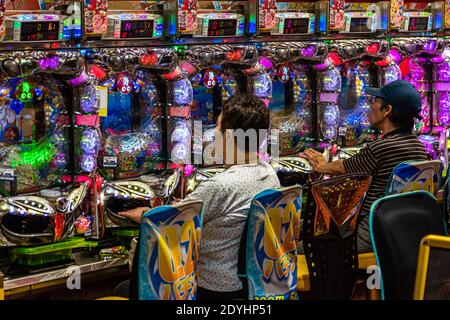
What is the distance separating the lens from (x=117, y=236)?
4.62 m

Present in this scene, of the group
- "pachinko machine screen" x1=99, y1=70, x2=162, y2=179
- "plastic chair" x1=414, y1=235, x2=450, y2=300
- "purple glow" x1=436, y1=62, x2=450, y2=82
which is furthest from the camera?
"purple glow" x1=436, y1=62, x2=450, y2=82

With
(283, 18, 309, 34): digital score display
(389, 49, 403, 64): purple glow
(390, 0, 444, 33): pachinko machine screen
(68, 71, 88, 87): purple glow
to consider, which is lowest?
(68, 71, 88, 87): purple glow

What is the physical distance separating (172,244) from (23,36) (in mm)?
1627

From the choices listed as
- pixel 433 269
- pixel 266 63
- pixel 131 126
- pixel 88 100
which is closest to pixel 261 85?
pixel 266 63

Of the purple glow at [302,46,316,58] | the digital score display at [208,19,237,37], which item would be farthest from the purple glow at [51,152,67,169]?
the purple glow at [302,46,316,58]

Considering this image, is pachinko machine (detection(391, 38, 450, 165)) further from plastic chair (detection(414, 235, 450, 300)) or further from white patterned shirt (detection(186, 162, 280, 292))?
plastic chair (detection(414, 235, 450, 300))

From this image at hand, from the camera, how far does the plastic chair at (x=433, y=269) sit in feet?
7.84

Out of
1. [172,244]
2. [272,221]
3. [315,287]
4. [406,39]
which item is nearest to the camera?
[172,244]

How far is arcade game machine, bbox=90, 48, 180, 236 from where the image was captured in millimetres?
4492

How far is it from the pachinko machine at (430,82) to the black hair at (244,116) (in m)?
2.76

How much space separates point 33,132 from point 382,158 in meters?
1.86

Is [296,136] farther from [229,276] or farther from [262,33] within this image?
[229,276]

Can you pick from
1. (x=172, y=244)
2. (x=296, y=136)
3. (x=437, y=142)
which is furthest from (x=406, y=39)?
(x=172, y=244)

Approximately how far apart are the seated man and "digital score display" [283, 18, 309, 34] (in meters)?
1.92
